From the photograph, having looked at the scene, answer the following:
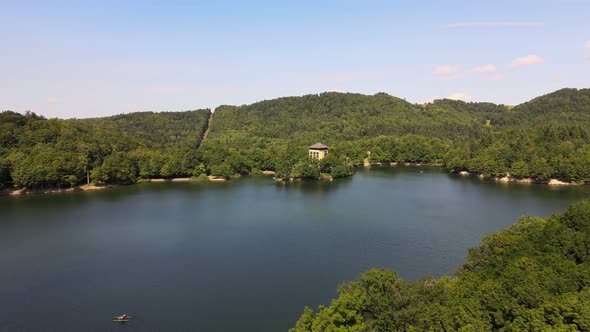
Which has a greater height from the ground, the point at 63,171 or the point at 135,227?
the point at 63,171

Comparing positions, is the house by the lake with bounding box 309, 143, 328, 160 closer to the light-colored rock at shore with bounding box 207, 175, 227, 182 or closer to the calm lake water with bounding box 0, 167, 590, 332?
the light-colored rock at shore with bounding box 207, 175, 227, 182

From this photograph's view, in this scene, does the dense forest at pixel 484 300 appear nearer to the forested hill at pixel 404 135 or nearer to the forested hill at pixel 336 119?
the forested hill at pixel 404 135

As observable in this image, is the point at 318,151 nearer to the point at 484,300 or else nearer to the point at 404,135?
the point at 404,135

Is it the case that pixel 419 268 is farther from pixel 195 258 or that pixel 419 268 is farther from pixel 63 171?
pixel 63 171

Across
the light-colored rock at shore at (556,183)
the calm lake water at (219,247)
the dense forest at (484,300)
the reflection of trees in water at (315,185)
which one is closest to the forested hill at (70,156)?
the calm lake water at (219,247)

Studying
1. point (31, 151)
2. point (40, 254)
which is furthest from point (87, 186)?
point (40, 254)

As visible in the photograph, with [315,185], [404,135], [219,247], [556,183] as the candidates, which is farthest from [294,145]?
[219,247]
